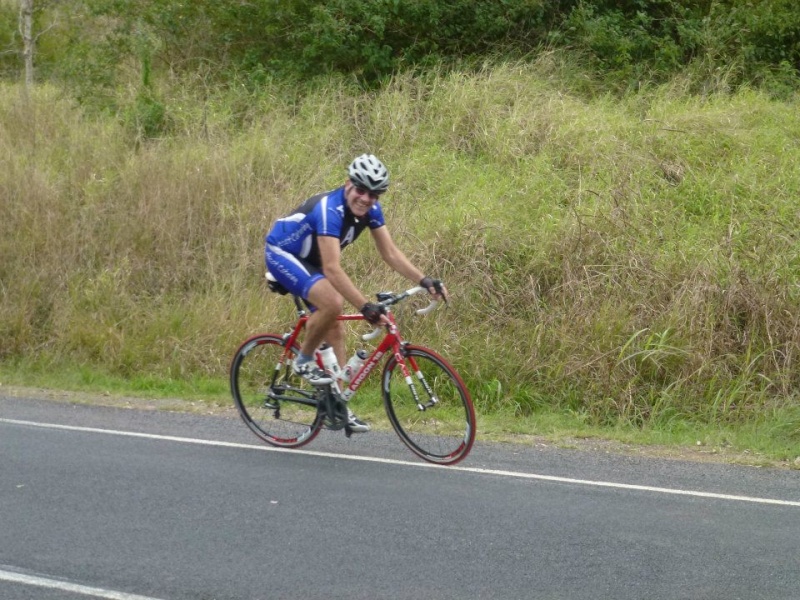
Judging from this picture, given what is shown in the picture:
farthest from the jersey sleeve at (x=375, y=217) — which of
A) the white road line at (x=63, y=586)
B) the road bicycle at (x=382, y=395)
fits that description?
the white road line at (x=63, y=586)

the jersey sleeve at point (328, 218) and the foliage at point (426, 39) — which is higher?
the foliage at point (426, 39)

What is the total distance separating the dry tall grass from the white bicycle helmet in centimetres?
336

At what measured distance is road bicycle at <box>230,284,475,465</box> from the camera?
7.14 metres

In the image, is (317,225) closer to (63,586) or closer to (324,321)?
(324,321)

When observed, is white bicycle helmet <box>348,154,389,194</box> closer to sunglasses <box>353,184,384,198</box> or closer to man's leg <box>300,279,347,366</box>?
sunglasses <box>353,184,384,198</box>

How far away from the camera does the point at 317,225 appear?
22.7ft

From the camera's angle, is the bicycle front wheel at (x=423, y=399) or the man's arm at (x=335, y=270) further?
the bicycle front wheel at (x=423, y=399)

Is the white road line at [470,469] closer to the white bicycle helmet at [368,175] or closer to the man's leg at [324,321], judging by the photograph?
the man's leg at [324,321]

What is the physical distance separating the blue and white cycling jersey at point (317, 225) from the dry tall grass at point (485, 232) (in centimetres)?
299

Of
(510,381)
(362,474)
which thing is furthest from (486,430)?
(362,474)

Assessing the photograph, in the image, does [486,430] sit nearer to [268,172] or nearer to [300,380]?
[300,380]

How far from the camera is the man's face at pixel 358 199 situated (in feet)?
22.7

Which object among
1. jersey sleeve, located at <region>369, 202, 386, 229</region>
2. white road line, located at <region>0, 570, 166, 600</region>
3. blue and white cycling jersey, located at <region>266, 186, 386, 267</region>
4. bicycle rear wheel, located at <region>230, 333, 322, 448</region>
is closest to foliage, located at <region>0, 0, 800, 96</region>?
bicycle rear wheel, located at <region>230, 333, 322, 448</region>

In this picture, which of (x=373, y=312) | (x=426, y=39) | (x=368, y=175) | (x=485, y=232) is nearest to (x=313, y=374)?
(x=373, y=312)
